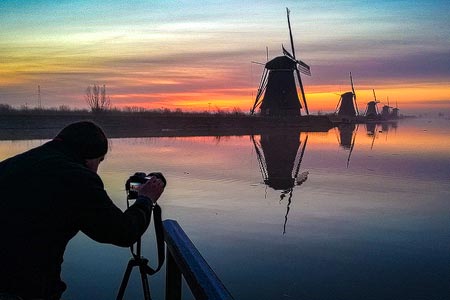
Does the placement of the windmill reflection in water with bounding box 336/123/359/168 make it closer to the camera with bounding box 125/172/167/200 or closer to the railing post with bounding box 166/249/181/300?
the railing post with bounding box 166/249/181/300

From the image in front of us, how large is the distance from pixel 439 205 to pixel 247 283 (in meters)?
A: 7.21

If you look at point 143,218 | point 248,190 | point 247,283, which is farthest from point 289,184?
point 143,218

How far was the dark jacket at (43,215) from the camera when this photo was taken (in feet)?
6.21

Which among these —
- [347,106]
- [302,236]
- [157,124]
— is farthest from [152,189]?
[347,106]

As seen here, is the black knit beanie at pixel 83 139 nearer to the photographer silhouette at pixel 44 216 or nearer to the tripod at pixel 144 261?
the photographer silhouette at pixel 44 216

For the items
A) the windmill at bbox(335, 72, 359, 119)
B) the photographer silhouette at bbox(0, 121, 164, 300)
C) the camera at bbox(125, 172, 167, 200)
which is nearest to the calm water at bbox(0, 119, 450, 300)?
the camera at bbox(125, 172, 167, 200)

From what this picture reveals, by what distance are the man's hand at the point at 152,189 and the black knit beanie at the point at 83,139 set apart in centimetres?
32

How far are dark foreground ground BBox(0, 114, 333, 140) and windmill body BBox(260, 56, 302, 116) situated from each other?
1.64 meters

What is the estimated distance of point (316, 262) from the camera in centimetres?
652

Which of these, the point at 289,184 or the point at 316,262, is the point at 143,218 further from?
the point at 289,184

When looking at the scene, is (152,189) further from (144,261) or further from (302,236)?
(302,236)

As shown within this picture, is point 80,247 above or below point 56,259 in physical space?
below

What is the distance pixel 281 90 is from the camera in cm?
5444

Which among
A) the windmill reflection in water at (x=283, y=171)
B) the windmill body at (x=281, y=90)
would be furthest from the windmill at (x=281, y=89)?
the windmill reflection in water at (x=283, y=171)
